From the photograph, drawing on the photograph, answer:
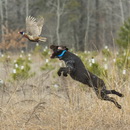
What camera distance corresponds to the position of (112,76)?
4.44m

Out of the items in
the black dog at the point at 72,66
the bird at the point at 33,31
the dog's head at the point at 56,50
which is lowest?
the black dog at the point at 72,66

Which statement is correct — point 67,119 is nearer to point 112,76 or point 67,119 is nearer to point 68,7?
point 112,76

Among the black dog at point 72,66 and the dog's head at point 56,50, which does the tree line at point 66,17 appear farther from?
the dog's head at point 56,50

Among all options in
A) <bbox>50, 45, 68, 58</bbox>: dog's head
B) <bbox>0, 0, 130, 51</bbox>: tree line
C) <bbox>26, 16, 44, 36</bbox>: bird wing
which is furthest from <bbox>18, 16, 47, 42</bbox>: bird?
<bbox>0, 0, 130, 51</bbox>: tree line

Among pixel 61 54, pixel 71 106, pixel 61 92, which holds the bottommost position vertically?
pixel 61 92

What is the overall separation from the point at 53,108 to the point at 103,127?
0.60m

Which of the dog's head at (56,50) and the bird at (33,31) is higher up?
the bird at (33,31)

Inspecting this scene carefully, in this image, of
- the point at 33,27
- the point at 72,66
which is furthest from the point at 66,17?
the point at 33,27

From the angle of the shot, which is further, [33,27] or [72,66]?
[72,66]

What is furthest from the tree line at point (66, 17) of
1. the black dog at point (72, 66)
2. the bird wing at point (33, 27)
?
the bird wing at point (33, 27)

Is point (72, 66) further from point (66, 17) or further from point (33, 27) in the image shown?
point (66, 17)

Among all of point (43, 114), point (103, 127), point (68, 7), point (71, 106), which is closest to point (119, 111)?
point (103, 127)

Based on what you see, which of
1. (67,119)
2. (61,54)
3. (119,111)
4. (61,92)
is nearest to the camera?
(61,54)

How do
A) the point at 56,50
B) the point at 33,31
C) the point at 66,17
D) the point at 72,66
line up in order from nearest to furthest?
1. the point at 33,31
2. the point at 56,50
3. the point at 72,66
4. the point at 66,17
